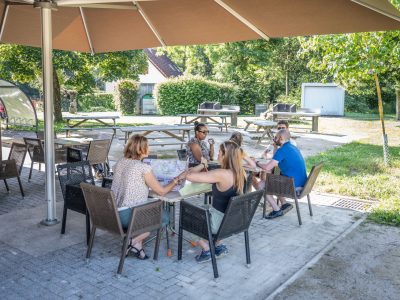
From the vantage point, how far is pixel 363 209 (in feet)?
22.6

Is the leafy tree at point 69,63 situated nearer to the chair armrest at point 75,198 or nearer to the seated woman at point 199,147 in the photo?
the seated woman at point 199,147

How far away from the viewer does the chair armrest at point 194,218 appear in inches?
166

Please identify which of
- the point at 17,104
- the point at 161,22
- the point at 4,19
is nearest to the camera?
the point at 161,22

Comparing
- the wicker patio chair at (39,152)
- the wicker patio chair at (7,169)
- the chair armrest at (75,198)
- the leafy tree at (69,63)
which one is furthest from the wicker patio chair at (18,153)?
the leafy tree at (69,63)

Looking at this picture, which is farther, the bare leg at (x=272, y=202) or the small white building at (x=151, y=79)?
the small white building at (x=151, y=79)

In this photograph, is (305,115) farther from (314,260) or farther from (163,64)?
(163,64)

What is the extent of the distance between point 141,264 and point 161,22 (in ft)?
12.1

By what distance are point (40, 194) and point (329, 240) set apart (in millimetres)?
4911

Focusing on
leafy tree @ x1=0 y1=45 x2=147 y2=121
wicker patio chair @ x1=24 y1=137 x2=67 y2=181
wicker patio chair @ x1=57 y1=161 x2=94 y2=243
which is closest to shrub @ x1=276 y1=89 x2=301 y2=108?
leafy tree @ x1=0 y1=45 x2=147 y2=121

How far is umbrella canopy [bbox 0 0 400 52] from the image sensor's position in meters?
4.59

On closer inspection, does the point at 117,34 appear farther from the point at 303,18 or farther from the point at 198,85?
the point at 198,85

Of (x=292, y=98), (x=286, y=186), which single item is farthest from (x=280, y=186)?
(x=292, y=98)

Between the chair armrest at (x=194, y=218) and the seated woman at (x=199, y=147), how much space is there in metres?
1.84

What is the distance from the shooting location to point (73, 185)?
524 cm
